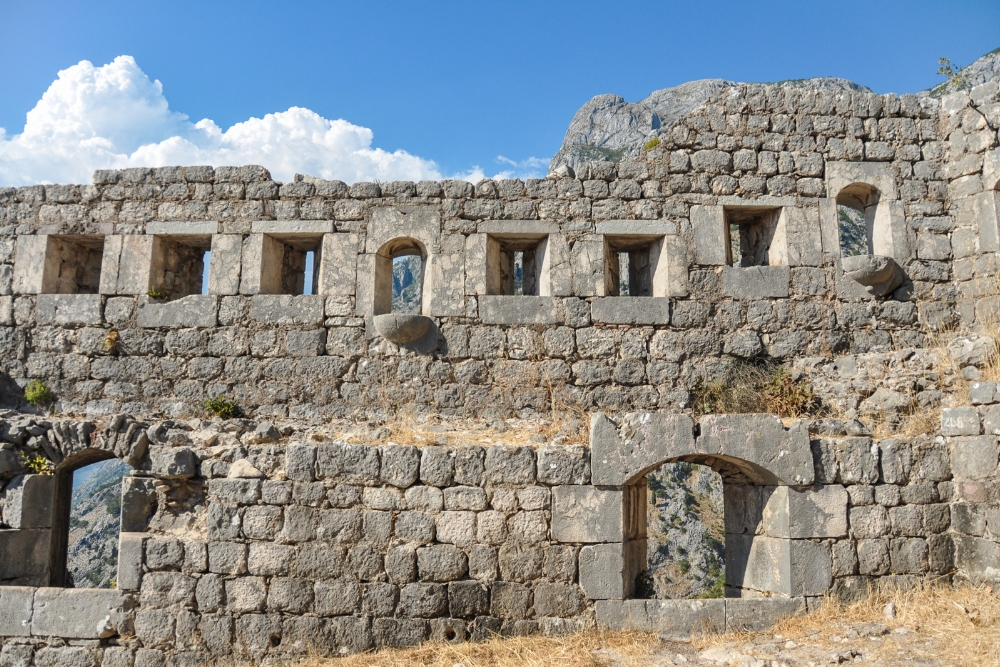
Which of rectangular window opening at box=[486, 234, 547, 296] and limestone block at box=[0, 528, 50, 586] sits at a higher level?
rectangular window opening at box=[486, 234, 547, 296]

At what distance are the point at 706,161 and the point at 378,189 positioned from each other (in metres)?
4.60

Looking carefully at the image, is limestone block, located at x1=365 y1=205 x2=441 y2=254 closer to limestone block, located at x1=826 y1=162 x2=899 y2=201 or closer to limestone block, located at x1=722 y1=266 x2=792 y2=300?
limestone block, located at x1=722 y1=266 x2=792 y2=300

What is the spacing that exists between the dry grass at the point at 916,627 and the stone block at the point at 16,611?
617cm

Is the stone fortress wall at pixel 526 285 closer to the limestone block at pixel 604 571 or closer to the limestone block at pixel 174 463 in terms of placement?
the limestone block at pixel 174 463

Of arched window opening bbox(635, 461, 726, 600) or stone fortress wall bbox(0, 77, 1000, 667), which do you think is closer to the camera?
stone fortress wall bbox(0, 77, 1000, 667)

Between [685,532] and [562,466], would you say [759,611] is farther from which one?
[685,532]

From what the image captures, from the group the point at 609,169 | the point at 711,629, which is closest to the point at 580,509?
the point at 711,629

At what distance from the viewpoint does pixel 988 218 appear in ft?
29.0

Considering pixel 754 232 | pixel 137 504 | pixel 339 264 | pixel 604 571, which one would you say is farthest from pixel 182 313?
pixel 754 232

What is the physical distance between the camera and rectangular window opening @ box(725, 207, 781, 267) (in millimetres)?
9422

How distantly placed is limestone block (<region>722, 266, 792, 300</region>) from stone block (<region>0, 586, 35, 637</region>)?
8.57m

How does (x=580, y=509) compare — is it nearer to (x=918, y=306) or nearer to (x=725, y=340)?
(x=725, y=340)

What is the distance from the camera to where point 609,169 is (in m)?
9.39

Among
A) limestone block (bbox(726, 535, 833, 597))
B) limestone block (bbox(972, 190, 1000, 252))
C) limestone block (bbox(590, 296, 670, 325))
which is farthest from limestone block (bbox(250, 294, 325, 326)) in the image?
limestone block (bbox(972, 190, 1000, 252))
